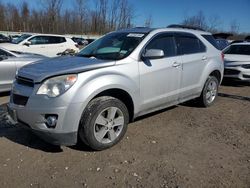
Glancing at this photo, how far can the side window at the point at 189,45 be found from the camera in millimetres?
5766

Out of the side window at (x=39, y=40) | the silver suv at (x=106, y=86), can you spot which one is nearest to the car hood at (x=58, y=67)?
the silver suv at (x=106, y=86)

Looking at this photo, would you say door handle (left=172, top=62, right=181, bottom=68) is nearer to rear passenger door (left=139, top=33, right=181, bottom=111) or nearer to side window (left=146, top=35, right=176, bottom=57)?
rear passenger door (left=139, top=33, right=181, bottom=111)

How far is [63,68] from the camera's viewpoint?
4.16 m

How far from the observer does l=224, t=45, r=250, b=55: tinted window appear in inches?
429

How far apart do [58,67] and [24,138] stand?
1365mm

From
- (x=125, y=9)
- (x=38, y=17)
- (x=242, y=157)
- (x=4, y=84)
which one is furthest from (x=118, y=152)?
(x=38, y=17)

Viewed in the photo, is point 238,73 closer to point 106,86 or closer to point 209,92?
point 209,92

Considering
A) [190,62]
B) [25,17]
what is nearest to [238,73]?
[190,62]

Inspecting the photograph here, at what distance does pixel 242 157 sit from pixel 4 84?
5717mm

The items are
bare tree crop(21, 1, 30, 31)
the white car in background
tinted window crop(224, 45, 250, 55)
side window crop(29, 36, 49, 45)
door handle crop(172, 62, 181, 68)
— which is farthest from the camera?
bare tree crop(21, 1, 30, 31)

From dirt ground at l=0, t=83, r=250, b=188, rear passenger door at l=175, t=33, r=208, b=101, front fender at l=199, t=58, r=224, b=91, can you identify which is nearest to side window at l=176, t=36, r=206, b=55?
rear passenger door at l=175, t=33, r=208, b=101

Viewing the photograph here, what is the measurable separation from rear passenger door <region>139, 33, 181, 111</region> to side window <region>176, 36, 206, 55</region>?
193mm

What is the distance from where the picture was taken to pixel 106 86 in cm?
425

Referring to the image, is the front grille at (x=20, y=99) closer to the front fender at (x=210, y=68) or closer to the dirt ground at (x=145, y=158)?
the dirt ground at (x=145, y=158)
